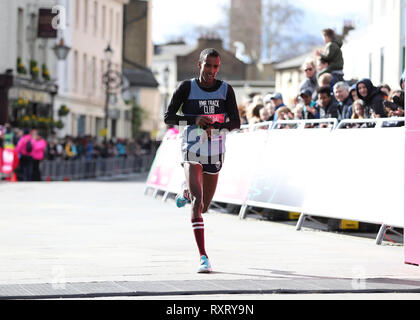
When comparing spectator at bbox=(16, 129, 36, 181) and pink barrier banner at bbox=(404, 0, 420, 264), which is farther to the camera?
spectator at bbox=(16, 129, 36, 181)

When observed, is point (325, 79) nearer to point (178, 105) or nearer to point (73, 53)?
point (178, 105)

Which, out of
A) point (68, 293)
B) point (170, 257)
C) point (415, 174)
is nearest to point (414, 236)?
point (415, 174)

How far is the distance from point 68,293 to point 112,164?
121 ft

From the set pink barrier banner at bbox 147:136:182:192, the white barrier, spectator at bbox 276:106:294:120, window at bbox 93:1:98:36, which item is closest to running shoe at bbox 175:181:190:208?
the white barrier

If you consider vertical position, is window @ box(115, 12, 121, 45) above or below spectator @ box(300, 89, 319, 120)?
above

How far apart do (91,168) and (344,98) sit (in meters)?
26.5

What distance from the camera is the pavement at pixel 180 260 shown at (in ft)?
28.3

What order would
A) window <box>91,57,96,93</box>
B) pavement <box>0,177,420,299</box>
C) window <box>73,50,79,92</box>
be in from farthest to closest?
1. window <box>91,57,96,93</box>
2. window <box>73,50,79,92</box>
3. pavement <box>0,177,420,299</box>

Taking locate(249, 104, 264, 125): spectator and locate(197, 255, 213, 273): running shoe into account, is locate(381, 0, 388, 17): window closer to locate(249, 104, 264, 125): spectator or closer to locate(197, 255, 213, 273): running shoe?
locate(249, 104, 264, 125): spectator

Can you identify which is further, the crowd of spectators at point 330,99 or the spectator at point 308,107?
the spectator at point 308,107

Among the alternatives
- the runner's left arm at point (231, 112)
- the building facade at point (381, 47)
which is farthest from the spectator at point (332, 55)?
the building facade at point (381, 47)

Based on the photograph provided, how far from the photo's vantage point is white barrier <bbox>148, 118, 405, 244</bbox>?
13.2 m

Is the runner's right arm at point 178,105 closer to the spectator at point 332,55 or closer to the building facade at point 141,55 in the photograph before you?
the spectator at point 332,55

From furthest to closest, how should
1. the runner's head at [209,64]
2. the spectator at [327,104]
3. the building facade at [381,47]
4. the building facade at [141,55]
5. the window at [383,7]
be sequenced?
the building facade at [141,55]
the window at [383,7]
the building facade at [381,47]
the spectator at [327,104]
the runner's head at [209,64]
